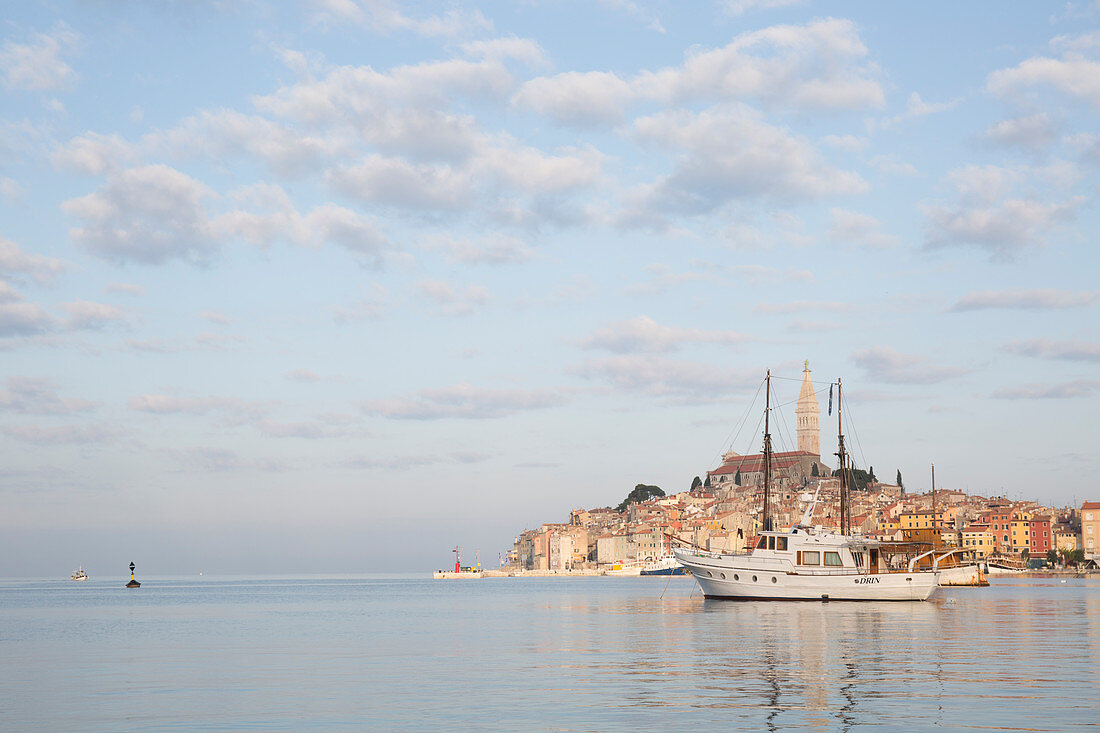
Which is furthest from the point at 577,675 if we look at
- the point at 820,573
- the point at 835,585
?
the point at 835,585

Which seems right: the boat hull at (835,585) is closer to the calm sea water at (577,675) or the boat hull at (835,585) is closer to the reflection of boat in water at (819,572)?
the reflection of boat in water at (819,572)

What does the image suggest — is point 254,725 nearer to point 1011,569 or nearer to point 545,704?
point 545,704

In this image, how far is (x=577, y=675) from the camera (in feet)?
→ 95.6

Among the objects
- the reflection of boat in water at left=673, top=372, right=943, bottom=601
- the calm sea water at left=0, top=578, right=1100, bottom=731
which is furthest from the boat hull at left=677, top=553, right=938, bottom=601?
the calm sea water at left=0, top=578, right=1100, bottom=731

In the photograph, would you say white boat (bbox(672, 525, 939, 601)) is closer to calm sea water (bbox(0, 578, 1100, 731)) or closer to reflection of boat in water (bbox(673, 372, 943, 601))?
reflection of boat in water (bbox(673, 372, 943, 601))

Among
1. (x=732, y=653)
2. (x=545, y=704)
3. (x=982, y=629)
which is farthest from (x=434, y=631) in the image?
(x=545, y=704)

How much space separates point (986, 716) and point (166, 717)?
52.6 ft

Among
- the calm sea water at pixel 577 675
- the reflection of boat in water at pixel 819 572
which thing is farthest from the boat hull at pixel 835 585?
the calm sea water at pixel 577 675

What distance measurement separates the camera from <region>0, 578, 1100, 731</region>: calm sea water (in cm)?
2159

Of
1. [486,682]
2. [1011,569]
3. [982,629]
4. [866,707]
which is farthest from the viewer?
[1011,569]

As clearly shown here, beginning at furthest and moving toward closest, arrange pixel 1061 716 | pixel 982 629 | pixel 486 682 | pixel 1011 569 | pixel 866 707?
pixel 1011 569, pixel 982 629, pixel 486 682, pixel 866 707, pixel 1061 716

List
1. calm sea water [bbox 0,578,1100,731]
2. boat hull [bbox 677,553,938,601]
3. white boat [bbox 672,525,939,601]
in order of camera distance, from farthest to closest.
Result: 1. white boat [bbox 672,525,939,601]
2. boat hull [bbox 677,553,938,601]
3. calm sea water [bbox 0,578,1100,731]

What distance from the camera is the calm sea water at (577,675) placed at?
21594 millimetres

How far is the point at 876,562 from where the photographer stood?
73.2 metres
